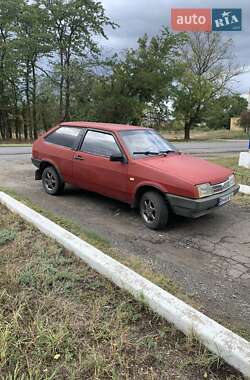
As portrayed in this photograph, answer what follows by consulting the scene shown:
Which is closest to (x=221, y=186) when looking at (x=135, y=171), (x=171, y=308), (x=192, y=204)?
(x=192, y=204)

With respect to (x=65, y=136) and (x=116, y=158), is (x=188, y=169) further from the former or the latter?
(x=65, y=136)

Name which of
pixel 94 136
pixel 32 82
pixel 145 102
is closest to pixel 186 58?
pixel 145 102

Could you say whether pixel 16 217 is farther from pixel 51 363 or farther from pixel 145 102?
pixel 145 102

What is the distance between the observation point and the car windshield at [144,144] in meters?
5.91

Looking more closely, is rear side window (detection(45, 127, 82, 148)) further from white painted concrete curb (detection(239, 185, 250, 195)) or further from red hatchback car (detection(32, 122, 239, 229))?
white painted concrete curb (detection(239, 185, 250, 195))

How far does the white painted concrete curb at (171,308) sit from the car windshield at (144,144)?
1.99 meters

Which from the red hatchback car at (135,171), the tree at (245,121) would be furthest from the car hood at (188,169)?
the tree at (245,121)

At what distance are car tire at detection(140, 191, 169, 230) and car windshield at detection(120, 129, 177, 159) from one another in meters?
0.72

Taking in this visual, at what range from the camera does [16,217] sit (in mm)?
5504

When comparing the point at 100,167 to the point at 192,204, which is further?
the point at 100,167

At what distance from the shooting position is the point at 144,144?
618 cm

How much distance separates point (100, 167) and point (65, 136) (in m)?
1.32

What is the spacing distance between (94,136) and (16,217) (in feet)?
6.44

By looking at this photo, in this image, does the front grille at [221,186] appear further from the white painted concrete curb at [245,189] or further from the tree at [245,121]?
the tree at [245,121]
